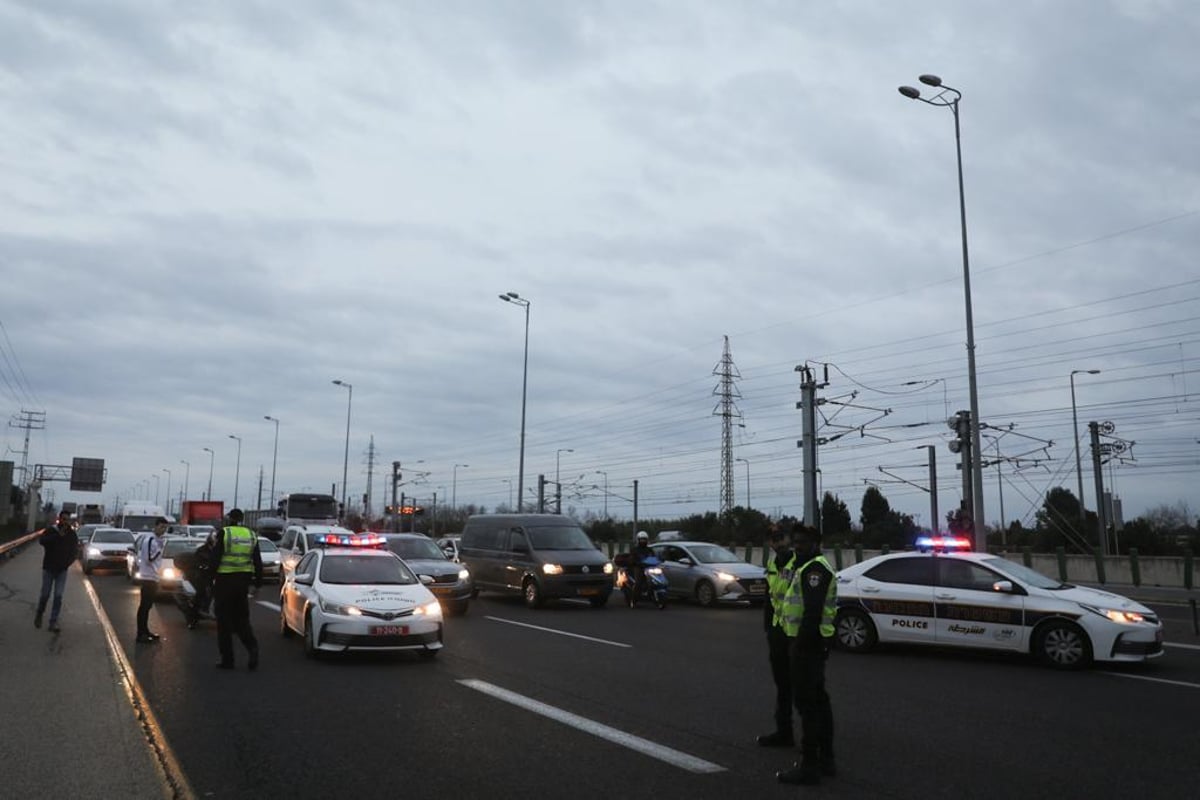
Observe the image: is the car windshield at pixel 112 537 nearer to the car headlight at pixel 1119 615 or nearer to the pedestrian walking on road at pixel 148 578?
the pedestrian walking on road at pixel 148 578

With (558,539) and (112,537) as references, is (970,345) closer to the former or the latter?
(558,539)

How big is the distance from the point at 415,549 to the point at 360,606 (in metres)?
9.12

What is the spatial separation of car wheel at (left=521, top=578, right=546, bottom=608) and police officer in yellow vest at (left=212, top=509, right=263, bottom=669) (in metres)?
9.37

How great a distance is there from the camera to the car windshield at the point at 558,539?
68.3ft

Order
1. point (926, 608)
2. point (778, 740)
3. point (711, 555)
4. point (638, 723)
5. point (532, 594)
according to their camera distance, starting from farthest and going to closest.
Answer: point (711, 555) < point (532, 594) < point (926, 608) < point (638, 723) < point (778, 740)

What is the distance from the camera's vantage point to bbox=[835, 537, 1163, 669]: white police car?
11.4 m

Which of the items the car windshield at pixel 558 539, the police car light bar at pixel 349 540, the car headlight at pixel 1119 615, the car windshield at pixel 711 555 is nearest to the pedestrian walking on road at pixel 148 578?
the police car light bar at pixel 349 540

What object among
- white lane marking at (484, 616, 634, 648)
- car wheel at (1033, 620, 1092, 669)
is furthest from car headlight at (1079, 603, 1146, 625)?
white lane marking at (484, 616, 634, 648)

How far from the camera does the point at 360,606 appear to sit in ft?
37.8

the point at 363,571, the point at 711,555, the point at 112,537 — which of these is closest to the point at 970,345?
the point at 711,555

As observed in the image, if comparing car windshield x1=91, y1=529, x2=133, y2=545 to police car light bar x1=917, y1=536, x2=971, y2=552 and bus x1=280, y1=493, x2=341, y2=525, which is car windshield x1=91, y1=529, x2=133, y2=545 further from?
police car light bar x1=917, y1=536, x2=971, y2=552

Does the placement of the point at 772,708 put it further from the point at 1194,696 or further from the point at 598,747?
the point at 1194,696

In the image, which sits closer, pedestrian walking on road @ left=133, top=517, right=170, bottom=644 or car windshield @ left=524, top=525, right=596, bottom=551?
pedestrian walking on road @ left=133, top=517, right=170, bottom=644

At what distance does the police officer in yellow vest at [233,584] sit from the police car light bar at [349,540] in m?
5.87
